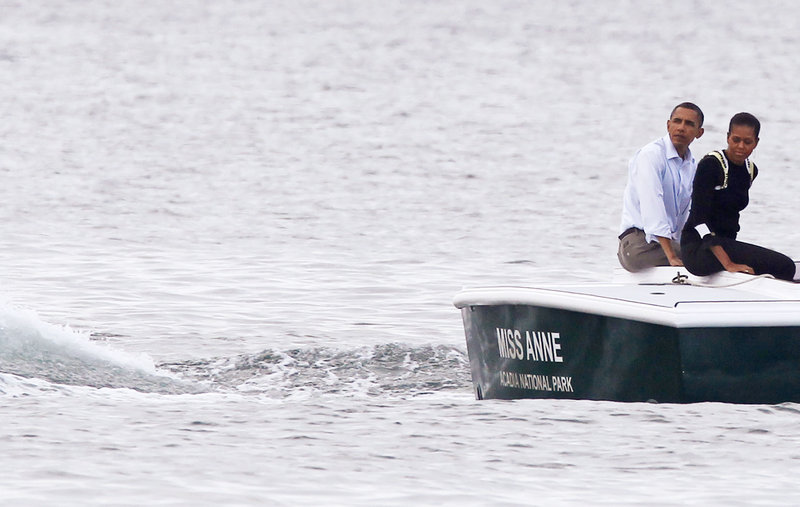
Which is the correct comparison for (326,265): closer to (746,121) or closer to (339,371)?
(339,371)

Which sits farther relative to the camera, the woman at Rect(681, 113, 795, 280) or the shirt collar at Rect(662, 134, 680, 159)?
the shirt collar at Rect(662, 134, 680, 159)

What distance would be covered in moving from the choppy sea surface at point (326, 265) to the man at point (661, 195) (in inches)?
50.9

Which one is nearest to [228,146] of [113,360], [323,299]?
[323,299]

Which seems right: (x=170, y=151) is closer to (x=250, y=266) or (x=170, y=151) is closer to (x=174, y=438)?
(x=250, y=266)

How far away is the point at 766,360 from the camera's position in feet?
29.1

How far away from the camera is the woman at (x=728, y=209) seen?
31.6 ft

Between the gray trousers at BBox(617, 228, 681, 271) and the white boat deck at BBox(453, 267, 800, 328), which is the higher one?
the gray trousers at BBox(617, 228, 681, 271)

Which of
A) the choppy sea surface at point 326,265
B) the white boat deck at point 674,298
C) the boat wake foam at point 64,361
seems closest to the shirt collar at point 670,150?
the white boat deck at point 674,298

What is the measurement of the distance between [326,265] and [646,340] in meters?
8.76

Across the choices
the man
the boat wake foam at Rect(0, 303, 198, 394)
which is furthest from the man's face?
the boat wake foam at Rect(0, 303, 198, 394)

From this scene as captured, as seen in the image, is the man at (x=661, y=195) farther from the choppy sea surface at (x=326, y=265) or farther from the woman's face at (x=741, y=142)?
the choppy sea surface at (x=326, y=265)

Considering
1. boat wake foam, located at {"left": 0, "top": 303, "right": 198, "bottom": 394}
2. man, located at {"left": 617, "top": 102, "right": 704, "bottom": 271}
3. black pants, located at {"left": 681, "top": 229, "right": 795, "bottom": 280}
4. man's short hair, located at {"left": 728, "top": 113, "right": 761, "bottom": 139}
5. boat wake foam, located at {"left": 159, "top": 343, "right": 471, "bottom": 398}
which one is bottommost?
boat wake foam, located at {"left": 159, "top": 343, "right": 471, "bottom": 398}

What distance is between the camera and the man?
10.4m

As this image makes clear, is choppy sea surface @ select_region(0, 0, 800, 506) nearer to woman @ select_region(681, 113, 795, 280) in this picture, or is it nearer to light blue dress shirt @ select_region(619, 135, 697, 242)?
woman @ select_region(681, 113, 795, 280)
